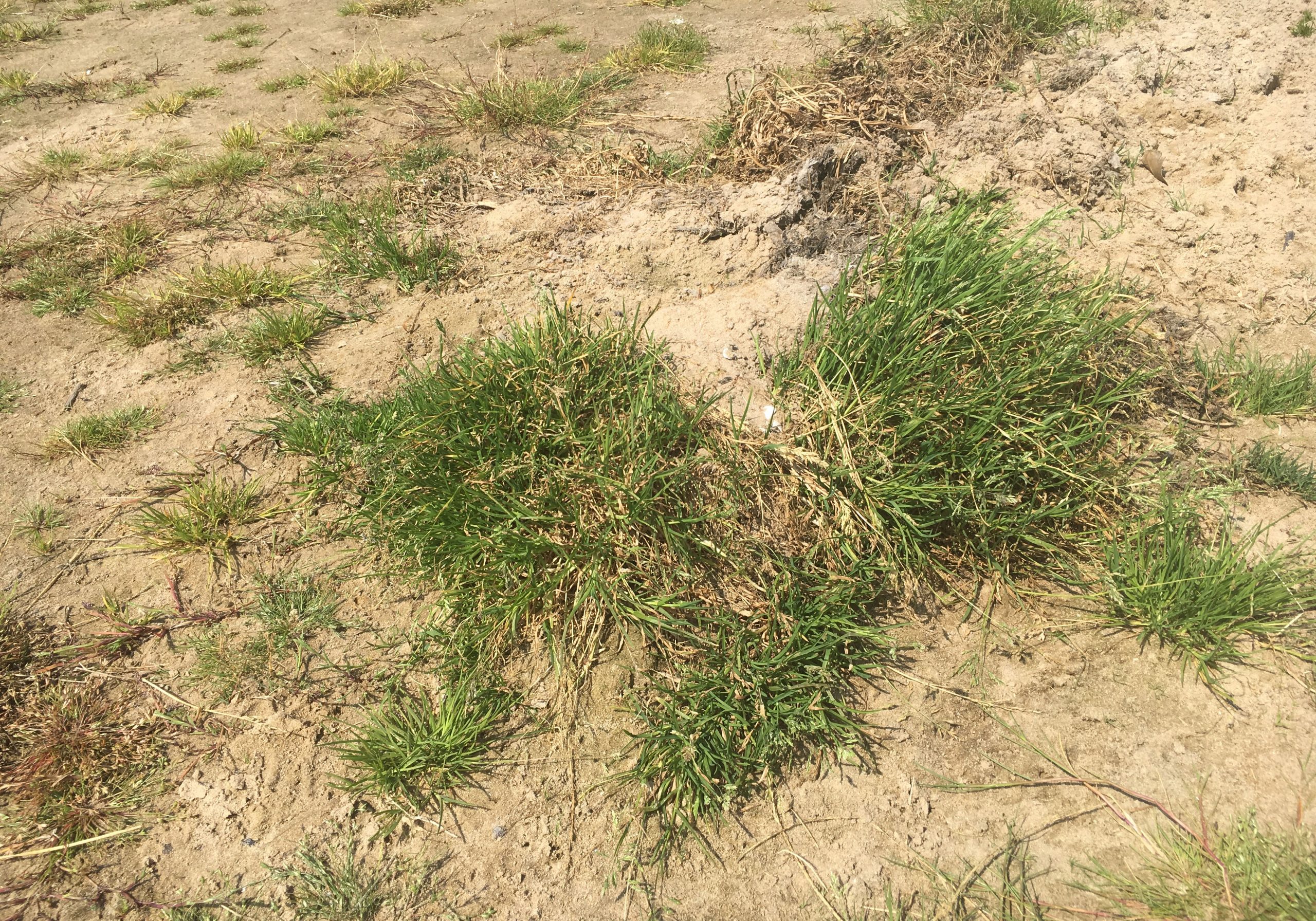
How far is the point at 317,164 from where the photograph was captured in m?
4.48

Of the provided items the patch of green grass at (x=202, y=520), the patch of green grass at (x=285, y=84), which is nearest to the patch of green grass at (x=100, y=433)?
the patch of green grass at (x=202, y=520)

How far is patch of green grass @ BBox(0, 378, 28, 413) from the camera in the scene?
10.3 ft

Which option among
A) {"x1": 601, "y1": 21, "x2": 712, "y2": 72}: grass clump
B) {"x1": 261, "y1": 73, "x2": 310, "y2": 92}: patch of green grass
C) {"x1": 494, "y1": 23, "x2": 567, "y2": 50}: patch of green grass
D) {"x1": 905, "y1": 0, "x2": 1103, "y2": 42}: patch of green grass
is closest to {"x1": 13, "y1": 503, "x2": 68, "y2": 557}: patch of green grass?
{"x1": 261, "y1": 73, "x2": 310, "y2": 92}: patch of green grass

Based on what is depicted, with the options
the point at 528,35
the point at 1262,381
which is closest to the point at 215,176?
the point at 528,35

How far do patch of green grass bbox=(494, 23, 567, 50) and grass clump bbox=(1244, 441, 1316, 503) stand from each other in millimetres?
5655

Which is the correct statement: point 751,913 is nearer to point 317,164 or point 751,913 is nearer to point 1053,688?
point 1053,688

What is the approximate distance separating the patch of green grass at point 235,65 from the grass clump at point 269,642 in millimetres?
5101

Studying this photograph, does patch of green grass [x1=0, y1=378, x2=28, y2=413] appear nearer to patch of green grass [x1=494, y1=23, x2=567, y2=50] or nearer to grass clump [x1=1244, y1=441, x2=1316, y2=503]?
patch of green grass [x1=494, y1=23, x2=567, y2=50]

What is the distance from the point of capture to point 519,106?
468 cm

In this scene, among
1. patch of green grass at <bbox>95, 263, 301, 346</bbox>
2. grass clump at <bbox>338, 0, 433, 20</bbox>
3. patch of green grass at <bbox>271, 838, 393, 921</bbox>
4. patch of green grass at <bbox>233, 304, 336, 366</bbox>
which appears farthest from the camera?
grass clump at <bbox>338, 0, 433, 20</bbox>

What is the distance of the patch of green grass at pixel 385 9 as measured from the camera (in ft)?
21.8

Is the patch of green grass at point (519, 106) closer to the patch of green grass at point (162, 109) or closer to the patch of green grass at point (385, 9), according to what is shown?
the patch of green grass at point (162, 109)

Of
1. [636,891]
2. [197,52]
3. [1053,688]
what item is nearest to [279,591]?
[636,891]

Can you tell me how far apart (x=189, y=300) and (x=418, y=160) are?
1.54 m
